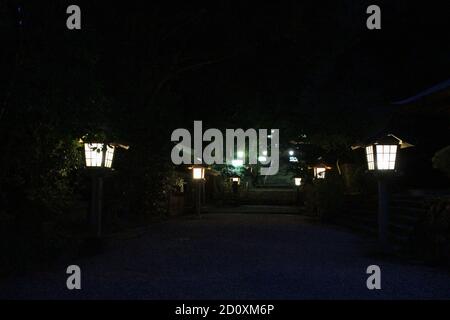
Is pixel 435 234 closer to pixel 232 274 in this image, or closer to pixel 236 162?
pixel 232 274

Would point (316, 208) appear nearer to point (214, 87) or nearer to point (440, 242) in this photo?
point (214, 87)

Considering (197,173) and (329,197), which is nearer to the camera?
(329,197)

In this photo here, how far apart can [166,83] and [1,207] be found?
→ 1402 centimetres

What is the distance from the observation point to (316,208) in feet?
71.4

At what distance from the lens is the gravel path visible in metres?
6.10

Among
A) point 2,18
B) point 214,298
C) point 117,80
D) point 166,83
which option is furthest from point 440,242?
point 166,83

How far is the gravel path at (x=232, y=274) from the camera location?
610 centimetres

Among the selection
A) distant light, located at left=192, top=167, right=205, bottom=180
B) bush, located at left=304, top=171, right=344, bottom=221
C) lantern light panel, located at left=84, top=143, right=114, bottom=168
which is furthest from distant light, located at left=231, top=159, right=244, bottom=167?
lantern light panel, located at left=84, top=143, right=114, bottom=168

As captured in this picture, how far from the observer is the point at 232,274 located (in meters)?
7.45

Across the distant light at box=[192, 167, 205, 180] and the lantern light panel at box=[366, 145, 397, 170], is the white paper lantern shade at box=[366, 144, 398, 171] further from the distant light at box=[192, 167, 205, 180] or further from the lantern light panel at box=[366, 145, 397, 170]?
the distant light at box=[192, 167, 205, 180]

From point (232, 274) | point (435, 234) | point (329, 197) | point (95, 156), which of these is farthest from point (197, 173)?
point (232, 274)

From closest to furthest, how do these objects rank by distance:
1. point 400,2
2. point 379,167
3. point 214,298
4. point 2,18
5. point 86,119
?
point 214,298 < point 2,18 < point 86,119 < point 379,167 < point 400,2

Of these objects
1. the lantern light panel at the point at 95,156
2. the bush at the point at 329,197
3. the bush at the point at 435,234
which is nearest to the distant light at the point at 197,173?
the bush at the point at 329,197

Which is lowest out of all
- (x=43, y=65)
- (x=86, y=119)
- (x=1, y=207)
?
(x=1, y=207)
